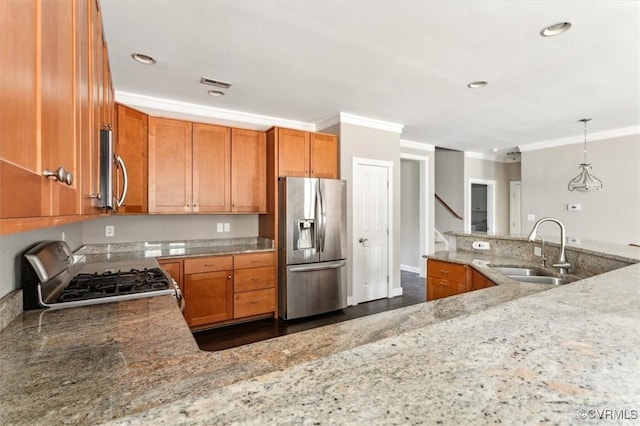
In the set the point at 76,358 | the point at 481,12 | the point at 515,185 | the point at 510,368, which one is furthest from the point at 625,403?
the point at 515,185

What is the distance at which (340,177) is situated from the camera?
162 inches

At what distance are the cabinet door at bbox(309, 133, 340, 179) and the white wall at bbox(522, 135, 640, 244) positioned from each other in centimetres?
406

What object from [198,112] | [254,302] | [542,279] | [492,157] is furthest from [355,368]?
[492,157]

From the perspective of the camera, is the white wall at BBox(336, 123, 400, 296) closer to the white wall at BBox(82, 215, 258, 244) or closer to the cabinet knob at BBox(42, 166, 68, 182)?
the white wall at BBox(82, 215, 258, 244)

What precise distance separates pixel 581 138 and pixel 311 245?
4892mm

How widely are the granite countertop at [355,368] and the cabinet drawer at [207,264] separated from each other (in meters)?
1.83

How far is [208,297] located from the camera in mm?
3262

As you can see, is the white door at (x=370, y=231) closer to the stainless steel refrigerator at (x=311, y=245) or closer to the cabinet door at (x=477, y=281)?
the stainless steel refrigerator at (x=311, y=245)

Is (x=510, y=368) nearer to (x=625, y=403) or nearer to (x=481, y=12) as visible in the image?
(x=625, y=403)

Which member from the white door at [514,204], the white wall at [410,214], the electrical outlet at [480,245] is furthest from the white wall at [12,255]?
the white door at [514,204]

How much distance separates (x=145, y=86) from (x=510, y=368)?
3633mm

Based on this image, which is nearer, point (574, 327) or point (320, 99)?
point (574, 327)

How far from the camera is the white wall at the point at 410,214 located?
19.6 feet

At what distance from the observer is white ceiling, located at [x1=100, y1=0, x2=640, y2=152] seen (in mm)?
1927
